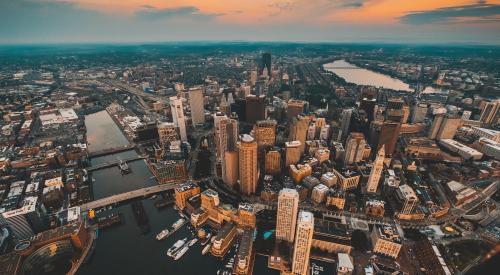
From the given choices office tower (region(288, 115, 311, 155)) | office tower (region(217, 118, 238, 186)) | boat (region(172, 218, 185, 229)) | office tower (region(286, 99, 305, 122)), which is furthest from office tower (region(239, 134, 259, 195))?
office tower (region(286, 99, 305, 122))

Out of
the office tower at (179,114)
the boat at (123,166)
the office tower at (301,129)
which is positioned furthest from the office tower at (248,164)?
the boat at (123,166)

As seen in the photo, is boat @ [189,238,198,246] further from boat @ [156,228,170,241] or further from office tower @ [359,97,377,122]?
office tower @ [359,97,377,122]

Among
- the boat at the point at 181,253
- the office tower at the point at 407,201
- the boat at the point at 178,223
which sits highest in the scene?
the office tower at the point at 407,201

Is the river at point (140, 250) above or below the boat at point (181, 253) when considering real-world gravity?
below

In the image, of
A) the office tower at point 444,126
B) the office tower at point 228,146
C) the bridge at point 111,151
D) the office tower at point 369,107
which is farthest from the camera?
the office tower at point 369,107

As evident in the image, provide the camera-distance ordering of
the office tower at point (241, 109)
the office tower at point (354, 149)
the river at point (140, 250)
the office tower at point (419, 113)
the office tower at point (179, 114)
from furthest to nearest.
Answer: the office tower at point (241, 109) < the office tower at point (419, 113) < the office tower at point (179, 114) < the office tower at point (354, 149) < the river at point (140, 250)

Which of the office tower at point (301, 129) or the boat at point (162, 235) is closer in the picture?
the boat at point (162, 235)

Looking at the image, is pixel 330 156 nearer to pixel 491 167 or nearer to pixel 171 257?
pixel 491 167

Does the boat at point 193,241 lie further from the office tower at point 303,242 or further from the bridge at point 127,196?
the office tower at point 303,242
